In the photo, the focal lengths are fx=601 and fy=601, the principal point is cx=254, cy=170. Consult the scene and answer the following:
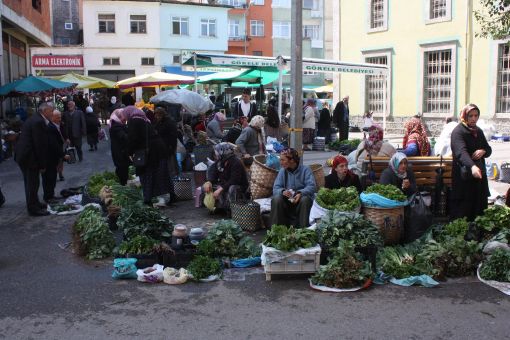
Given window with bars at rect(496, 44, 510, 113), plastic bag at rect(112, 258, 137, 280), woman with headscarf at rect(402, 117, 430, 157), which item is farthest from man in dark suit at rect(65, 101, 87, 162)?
window with bars at rect(496, 44, 510, 113)

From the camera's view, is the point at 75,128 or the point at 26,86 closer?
the point at 75,128

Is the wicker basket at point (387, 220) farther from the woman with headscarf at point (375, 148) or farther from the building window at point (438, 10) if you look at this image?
the building window at point (438, 10)

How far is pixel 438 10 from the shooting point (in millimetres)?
23594

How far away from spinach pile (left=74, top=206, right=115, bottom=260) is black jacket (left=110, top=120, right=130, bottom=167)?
313 centimetres

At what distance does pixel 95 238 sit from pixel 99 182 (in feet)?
10.7

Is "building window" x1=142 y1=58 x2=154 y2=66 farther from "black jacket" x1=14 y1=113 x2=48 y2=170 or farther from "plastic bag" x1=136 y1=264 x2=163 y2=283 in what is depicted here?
"plastic bag" x1=136 y1=264 x2=163 y2=283

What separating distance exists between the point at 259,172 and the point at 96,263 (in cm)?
310

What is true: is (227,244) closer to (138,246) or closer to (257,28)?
(138,246)

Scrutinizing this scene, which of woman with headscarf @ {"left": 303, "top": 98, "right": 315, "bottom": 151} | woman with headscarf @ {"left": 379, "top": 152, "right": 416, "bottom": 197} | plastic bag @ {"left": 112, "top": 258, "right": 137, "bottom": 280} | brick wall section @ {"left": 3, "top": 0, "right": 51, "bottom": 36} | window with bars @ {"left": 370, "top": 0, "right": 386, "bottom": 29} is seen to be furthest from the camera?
window with bars @ {"left": 370, "top": 0, "right": 386, "bottom": 29}

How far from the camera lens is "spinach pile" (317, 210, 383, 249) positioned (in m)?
6.37

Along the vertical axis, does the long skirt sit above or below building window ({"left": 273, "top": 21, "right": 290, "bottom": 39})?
below

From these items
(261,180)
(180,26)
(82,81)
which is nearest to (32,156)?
(261,180)

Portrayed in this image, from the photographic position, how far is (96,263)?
6.86 m

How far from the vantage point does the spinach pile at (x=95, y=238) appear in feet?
23.1
